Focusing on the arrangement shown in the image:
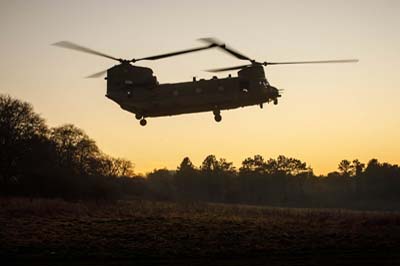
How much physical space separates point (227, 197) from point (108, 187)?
50.9m

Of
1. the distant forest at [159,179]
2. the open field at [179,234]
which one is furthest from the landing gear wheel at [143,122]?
the distant forest at [159,179]

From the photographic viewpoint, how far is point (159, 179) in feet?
451

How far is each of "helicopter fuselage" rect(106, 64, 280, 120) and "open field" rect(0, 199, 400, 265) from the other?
8.74m

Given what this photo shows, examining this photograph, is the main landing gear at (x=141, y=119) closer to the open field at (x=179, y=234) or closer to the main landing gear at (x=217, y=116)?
the main landing gear at (x=217, y=116)

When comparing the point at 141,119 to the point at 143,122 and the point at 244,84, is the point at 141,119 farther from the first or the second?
the point at 244,84

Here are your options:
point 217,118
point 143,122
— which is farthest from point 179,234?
point 217,118

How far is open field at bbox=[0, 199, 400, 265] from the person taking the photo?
33.2 meters

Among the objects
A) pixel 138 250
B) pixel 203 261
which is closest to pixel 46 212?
pixel 138 250

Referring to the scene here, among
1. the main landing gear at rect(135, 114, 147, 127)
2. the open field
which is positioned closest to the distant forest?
the open field

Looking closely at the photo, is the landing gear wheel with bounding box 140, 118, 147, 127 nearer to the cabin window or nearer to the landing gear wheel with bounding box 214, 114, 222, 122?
the landing gear wheel with bounding box 214, 114, 222, 122

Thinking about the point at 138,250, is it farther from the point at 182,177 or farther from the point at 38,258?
the point at 182,177

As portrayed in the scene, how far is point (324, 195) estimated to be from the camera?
464 feet

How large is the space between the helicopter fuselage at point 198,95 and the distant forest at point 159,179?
3867 centimetres

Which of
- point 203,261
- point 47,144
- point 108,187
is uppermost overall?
point 47,144
